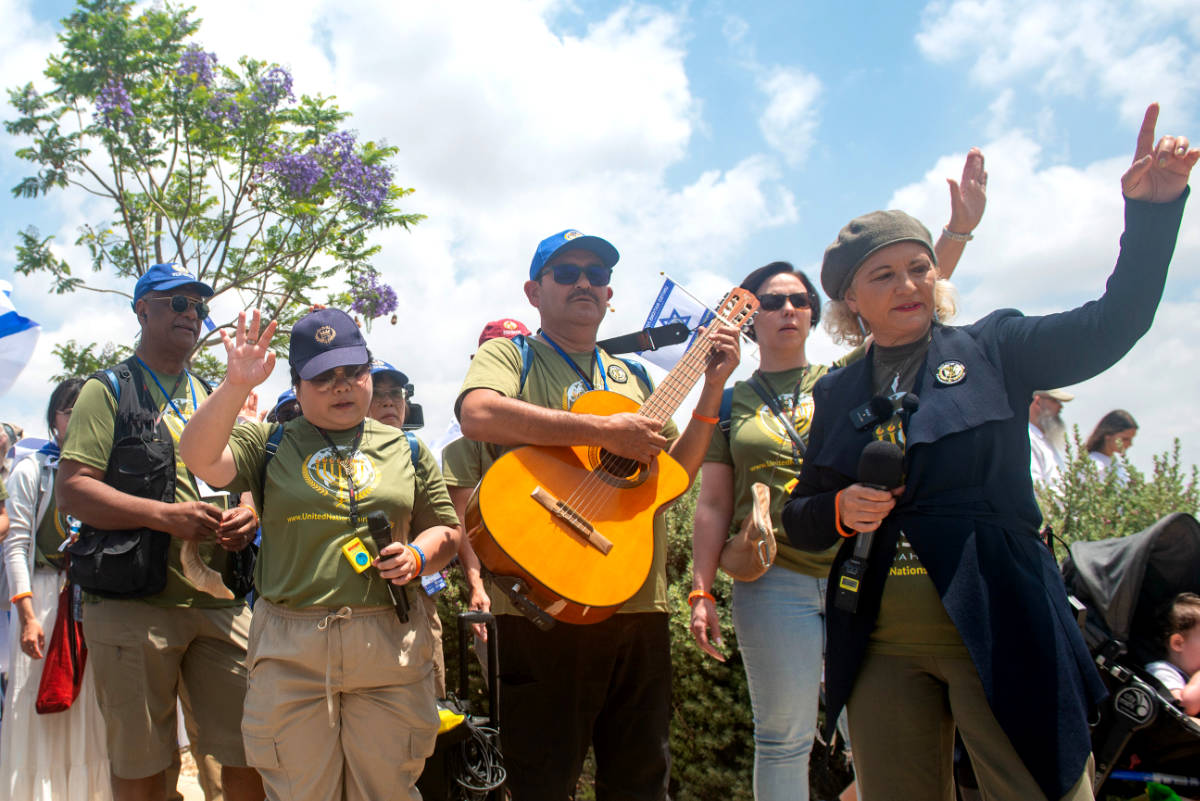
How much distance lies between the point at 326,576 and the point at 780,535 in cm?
180

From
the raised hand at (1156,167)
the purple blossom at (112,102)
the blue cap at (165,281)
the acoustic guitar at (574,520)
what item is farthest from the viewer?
the purple blossom at (112,102)

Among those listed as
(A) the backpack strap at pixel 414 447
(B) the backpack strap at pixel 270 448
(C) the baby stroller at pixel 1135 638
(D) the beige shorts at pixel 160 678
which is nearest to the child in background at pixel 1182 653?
(C) the baby stroller at pixel 1135 638

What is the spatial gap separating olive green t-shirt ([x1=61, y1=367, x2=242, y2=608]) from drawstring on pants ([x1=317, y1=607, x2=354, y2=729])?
3.59ft

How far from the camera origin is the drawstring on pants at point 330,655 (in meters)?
2.95

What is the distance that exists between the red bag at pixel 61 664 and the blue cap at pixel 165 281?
69.3 inches

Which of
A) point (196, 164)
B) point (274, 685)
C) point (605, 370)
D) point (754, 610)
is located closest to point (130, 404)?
point (274, 685)

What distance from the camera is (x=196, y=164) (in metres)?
11.8

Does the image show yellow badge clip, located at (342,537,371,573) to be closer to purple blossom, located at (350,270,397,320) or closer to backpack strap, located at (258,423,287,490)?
backpack strap, located at (258,423,287,490)

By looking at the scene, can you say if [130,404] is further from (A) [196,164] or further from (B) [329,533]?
(A) [196,164]

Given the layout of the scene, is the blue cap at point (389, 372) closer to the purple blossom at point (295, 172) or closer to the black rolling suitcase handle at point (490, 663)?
the black rolling suitcase handle at point (490, 663)

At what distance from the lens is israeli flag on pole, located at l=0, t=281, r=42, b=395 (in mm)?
4754

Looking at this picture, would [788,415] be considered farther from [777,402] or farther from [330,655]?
[330,655]

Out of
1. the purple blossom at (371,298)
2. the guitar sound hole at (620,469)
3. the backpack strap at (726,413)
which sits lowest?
the guitar sound hole at (620,469)

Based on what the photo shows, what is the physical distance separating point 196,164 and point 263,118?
1171 mm
